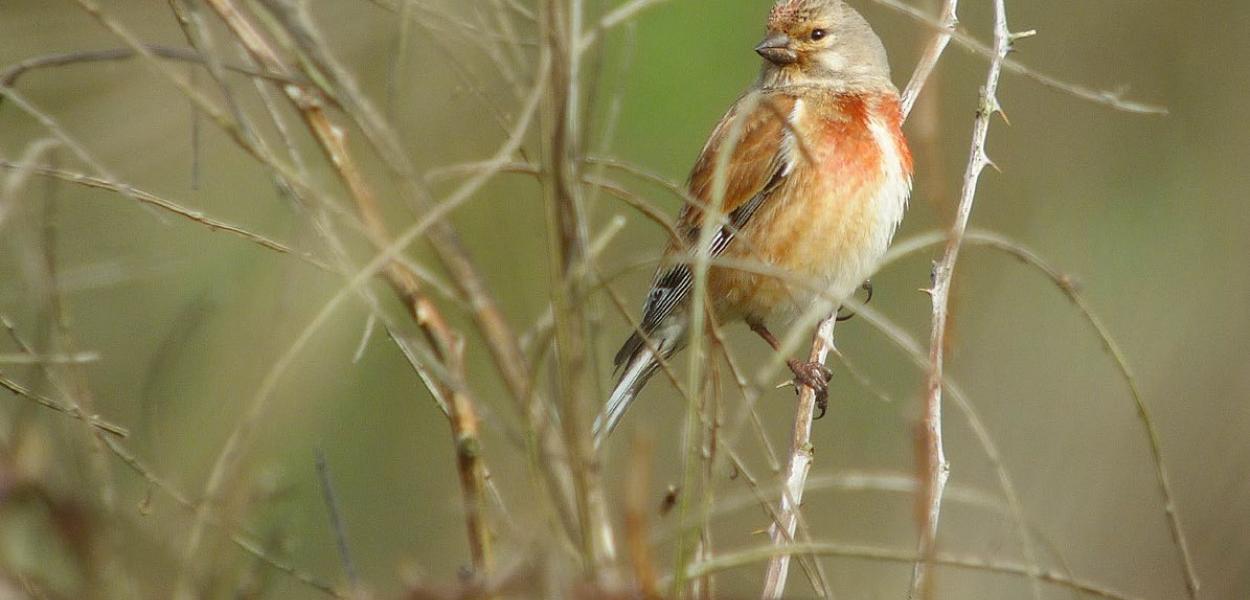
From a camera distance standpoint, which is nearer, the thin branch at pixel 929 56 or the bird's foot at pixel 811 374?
the thin branch at pixel 929 56

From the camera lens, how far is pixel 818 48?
5.46 metres

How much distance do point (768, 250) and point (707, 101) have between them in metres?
2.47

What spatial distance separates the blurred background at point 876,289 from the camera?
6508 mm

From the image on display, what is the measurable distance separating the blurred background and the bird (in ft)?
1.53

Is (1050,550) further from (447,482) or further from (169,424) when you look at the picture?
Result: (447,482)

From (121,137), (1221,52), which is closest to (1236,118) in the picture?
(1221,52)

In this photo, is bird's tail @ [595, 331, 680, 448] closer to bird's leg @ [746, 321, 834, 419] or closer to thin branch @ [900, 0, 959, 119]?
bird's leg @ [746, 321, 834, 419]

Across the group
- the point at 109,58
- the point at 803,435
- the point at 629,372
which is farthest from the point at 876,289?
the point at 109,58

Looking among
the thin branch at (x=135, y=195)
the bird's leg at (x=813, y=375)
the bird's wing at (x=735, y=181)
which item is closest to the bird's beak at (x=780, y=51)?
the bird's wing at (x=735, y=181)

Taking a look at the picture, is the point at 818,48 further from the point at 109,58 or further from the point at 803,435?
the point at 109,58

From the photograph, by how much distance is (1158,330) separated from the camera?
8.32m

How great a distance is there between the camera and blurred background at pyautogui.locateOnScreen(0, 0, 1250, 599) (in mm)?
6508

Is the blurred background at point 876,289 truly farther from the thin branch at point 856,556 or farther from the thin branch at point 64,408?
the thin branch at point 856,556

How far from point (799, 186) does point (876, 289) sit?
10.5 feet
